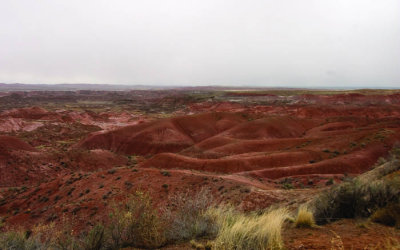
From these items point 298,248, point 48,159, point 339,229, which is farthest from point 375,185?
point 48,159

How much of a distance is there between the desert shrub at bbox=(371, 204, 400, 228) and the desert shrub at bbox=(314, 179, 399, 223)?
286mm

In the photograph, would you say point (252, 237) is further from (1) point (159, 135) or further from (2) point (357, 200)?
(1) point (159, 135)

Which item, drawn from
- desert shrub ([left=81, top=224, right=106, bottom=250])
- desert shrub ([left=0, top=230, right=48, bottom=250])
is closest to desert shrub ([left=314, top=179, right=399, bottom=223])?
desert shrub ([left=81, top=224, right=106, bottom=250])

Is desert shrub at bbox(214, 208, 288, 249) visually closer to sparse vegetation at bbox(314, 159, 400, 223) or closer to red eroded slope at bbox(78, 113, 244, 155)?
sparse vegetation at bbox(314, 159, 400, 223)

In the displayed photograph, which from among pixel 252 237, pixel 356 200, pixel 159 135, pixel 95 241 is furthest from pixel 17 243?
pixel 159 135

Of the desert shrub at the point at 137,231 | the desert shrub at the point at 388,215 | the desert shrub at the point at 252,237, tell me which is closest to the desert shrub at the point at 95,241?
the desert shrub at the point at 137,231

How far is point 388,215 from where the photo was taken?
532 cm

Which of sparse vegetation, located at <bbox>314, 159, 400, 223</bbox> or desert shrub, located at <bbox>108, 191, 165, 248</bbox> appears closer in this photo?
desert shrub, located at <bbox>108, 191, 165, 248</bbox>

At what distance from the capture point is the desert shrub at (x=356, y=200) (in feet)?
19.6

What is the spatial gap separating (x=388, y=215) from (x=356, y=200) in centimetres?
85

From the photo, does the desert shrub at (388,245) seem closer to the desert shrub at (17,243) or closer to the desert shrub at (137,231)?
the desert shrub at (137,231)

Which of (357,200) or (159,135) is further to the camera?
(159,135)

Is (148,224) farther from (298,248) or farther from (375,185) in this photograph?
(375,185)

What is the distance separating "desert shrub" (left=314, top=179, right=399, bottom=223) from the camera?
5.96 meters
